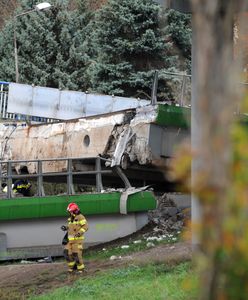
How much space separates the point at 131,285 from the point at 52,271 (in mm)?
2861

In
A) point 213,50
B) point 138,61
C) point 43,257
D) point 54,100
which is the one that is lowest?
point 43,257

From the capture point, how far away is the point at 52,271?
40.9 feet

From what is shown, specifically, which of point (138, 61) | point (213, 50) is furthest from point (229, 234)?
point (138, 61)

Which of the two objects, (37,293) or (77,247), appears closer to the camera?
(37,293)

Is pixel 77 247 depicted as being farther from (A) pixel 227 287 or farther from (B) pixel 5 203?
(A) pixel 227 287

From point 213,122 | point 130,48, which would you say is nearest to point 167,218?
point 130,48

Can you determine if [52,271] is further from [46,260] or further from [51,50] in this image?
[51,50]

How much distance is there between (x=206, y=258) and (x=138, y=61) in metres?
25.7

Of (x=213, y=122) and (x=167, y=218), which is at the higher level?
(x=213, y=122)

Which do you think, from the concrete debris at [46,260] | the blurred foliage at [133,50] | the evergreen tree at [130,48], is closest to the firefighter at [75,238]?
the concrete debris at [46,260]

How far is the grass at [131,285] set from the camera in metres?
9.20

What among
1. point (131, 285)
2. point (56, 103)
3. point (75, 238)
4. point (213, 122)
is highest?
point (56, 103)

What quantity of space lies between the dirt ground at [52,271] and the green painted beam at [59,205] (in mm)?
1990

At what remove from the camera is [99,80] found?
91.7 feet
